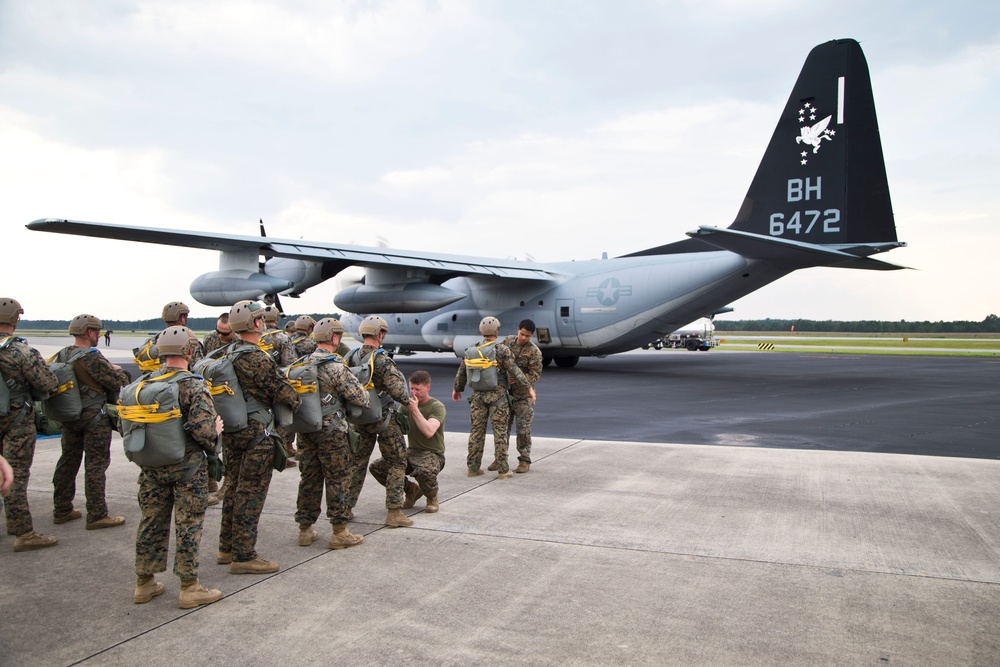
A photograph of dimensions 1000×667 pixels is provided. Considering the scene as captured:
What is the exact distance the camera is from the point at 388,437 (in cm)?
636

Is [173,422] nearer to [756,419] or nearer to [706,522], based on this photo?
[706,522]

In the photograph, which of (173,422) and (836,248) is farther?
(836,248)

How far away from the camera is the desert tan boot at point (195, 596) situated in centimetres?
457

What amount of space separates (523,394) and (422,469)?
7.74ft

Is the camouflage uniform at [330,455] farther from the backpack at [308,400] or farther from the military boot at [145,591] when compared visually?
the military boot at [145,591]

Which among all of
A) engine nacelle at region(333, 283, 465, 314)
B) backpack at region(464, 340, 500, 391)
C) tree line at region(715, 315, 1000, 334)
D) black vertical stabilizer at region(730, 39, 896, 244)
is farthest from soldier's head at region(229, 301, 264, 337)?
tree line at region(715, 315, 1000, 334)

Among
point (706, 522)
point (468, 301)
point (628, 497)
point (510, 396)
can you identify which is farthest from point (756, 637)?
point (468, 301)

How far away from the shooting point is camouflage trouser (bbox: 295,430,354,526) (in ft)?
18.6

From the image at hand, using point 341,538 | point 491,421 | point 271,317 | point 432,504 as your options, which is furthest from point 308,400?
point 271,317

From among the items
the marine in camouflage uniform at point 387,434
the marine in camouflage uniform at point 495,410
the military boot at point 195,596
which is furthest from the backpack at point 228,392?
the marine in camouflage uniform at point 495,410

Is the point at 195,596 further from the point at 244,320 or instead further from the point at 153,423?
the point at 244,320

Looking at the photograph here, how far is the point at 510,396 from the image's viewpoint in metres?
8.82

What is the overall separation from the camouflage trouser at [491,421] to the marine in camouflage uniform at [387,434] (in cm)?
194

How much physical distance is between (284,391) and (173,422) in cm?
87
